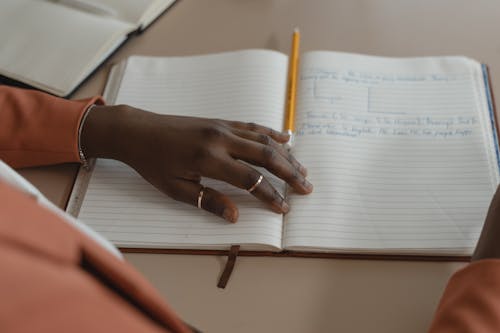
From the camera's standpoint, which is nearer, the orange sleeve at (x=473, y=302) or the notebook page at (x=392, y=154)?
the orange sleeve at (x=473, y=302)

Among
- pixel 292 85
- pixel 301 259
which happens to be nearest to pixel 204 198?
pixel 301 259

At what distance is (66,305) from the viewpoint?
0.28m

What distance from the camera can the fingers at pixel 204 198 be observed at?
2.12 ft

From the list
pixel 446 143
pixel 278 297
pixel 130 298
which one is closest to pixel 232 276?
pixel 278 297

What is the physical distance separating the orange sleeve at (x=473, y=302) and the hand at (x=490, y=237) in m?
0.03

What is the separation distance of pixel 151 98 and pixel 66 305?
1.93 ft

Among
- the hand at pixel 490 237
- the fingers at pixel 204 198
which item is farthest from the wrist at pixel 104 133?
the hand at pixel 490 237

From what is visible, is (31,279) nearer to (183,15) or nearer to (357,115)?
(357,115)

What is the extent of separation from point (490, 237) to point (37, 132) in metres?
0.61

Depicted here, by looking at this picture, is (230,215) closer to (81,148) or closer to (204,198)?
(204,198)

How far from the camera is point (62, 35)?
0.89 metres

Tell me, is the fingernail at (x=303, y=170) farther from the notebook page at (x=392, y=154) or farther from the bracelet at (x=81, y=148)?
the bracelet at (x=81, y=148)

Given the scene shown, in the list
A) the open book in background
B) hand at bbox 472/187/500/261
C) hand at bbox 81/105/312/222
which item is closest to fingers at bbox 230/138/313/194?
hand at bbox 81/105/312/222

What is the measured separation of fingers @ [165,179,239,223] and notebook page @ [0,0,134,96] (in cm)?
30
